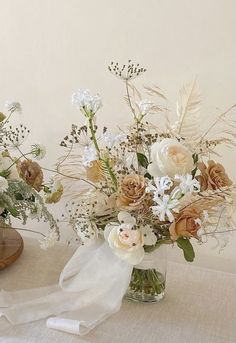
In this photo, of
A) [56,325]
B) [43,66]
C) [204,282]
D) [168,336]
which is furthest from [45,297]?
[43,66]

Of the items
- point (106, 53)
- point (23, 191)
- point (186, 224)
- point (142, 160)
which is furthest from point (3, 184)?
point (106, 53)

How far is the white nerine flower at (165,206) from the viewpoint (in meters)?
0.73

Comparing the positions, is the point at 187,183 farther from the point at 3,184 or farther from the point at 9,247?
the point at 9,247

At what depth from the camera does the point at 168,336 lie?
805 millimetres

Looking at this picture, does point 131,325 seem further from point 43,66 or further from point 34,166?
point 43,66

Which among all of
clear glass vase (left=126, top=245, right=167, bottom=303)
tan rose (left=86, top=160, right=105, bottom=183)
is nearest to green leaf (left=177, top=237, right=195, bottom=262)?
clear glass vase (left=126, top=245, right=167, bottom=303)

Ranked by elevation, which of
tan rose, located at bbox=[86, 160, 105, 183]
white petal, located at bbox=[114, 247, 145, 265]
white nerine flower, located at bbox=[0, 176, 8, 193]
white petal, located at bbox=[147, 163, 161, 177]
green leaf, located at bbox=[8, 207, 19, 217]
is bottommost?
white petal, located at bbox=[114, 247, 145, 265]

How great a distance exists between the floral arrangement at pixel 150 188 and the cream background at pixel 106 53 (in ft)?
0.89

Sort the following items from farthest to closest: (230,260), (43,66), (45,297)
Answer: (43,66) → (230,260) → (45,297)

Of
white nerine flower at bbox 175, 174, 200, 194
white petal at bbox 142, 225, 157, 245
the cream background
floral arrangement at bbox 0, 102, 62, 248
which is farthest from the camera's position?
the cream background

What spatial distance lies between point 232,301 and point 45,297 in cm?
43

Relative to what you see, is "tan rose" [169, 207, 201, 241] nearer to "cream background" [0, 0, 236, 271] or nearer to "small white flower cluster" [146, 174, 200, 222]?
"small white flower cluster" [146, 174, 200, 222]

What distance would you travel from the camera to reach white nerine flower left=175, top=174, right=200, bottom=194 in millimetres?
719

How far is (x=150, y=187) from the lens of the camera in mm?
744
